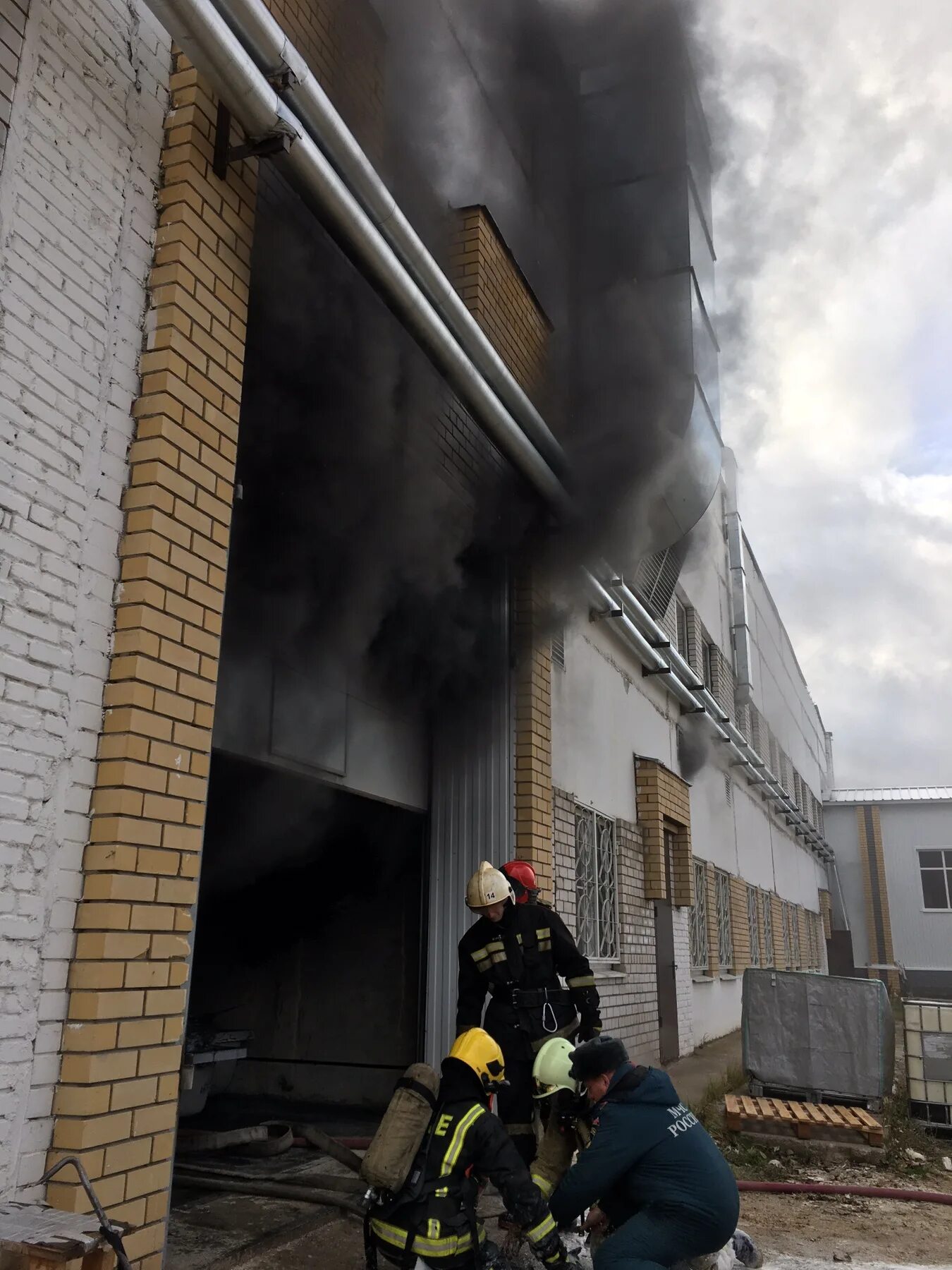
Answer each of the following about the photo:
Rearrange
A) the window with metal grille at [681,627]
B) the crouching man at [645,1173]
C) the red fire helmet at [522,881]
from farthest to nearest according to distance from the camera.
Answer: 1. the window with metal grille at [681,627]
2. the red fire helmet at [522,881]
3. the crouching man at [645,1173]

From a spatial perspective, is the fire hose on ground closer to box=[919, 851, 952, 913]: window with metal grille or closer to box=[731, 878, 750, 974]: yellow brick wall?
box=[731, 878, 750, 974]: yellow brick wall

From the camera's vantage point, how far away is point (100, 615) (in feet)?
8.83

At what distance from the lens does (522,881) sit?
4.45 meters

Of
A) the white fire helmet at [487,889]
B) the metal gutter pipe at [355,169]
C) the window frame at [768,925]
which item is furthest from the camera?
the window frame at [768,925]

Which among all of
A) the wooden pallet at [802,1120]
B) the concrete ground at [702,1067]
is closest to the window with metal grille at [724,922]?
the concrete ground at [702,1067]

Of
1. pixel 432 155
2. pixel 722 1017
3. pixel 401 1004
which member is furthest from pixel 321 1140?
pixel 722 1017

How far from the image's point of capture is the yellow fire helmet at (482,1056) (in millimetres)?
2963

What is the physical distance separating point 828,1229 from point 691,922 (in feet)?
21.8

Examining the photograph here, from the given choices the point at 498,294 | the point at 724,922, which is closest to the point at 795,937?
the point at 724,922

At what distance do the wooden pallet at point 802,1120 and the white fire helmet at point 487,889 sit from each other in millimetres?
2906

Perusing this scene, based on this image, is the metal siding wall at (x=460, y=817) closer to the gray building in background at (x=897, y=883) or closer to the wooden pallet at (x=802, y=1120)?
the wooden pallet at (x=802, y=1120)

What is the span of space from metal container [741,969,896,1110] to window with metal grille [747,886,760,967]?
7993mm

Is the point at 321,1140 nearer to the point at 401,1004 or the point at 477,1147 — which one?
the point at 401,1004

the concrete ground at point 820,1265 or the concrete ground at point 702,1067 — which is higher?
the concrete ground at point 702,1067
